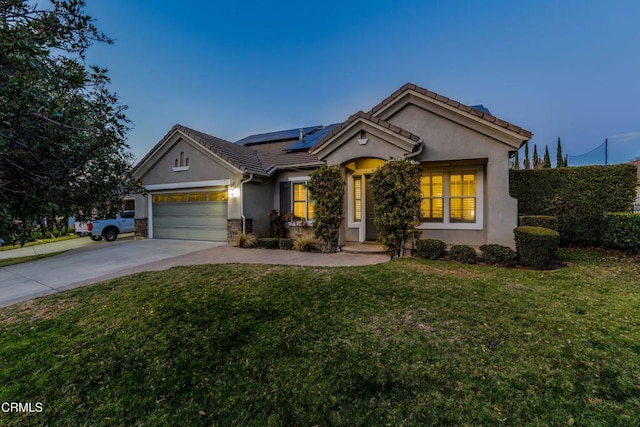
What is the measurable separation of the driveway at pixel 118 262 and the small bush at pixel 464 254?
1.95 metres

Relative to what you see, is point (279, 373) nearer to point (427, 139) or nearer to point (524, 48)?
point (427, 139)

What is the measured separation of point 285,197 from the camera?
13312mm

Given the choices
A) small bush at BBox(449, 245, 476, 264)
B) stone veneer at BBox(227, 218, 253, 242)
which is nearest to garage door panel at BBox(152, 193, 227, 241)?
stone veneer at BBox(227, 218, 253, 242)

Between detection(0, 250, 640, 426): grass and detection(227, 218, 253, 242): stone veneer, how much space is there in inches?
248

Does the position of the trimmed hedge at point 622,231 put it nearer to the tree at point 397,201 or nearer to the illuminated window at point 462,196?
the illuminated window at point 462,196

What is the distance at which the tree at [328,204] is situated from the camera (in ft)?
31.0

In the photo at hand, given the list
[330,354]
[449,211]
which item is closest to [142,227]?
[330,354]

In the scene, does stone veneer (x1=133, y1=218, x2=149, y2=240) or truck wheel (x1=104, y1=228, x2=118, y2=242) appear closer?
stone veneer (x1=133, y1=218, x2=149, y2=240)

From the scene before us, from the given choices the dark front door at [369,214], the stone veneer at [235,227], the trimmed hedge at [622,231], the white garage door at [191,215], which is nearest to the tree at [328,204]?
the dark front door at [369,214]

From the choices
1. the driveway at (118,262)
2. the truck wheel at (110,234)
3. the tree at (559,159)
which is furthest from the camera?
the tree at (559,159)

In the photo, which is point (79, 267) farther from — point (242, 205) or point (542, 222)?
point (542, 222)

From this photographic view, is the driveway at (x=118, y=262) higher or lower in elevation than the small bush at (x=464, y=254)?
lower

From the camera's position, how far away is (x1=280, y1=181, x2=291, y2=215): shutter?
518 inches

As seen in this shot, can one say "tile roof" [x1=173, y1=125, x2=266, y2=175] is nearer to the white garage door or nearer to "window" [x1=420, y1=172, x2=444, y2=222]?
the white garage door
